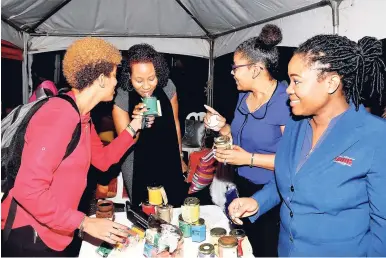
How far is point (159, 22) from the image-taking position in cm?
534

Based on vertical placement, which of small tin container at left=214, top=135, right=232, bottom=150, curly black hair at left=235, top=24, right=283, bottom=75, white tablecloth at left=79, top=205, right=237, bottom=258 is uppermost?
curly black hair at left=235, top=24, right=283, bottom=75

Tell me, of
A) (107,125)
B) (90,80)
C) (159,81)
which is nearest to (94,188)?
(107,125)

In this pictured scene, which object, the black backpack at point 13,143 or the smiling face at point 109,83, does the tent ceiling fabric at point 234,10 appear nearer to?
the smiling face at point 109,83

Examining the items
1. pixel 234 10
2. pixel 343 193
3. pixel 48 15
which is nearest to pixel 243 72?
pixel 343 193

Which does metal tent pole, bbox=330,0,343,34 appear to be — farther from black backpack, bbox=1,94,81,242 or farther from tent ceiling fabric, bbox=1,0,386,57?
black backpack, bbox=1,94,81,242

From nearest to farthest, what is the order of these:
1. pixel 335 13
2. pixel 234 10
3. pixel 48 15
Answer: pixel 335 13 < pixel 234 10 < pixel 48 15

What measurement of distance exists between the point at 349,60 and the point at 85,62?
1327mm

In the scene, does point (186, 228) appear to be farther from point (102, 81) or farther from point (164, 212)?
point (102, 81)

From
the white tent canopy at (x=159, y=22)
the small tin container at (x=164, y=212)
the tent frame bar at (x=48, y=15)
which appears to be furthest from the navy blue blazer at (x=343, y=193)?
the tent frame bar at (x=48, y=15)

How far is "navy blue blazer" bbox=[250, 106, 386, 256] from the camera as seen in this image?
56.3 inches

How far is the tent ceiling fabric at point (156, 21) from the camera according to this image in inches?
142

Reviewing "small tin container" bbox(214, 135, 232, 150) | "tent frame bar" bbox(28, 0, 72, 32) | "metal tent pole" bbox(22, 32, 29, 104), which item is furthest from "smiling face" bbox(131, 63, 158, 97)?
"metal tent pole" bbox(22, 32, 29, 104)

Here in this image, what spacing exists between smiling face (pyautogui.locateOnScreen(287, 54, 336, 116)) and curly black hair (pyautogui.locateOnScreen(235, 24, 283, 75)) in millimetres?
803

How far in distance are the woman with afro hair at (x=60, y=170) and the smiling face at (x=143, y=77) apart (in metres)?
0.65
